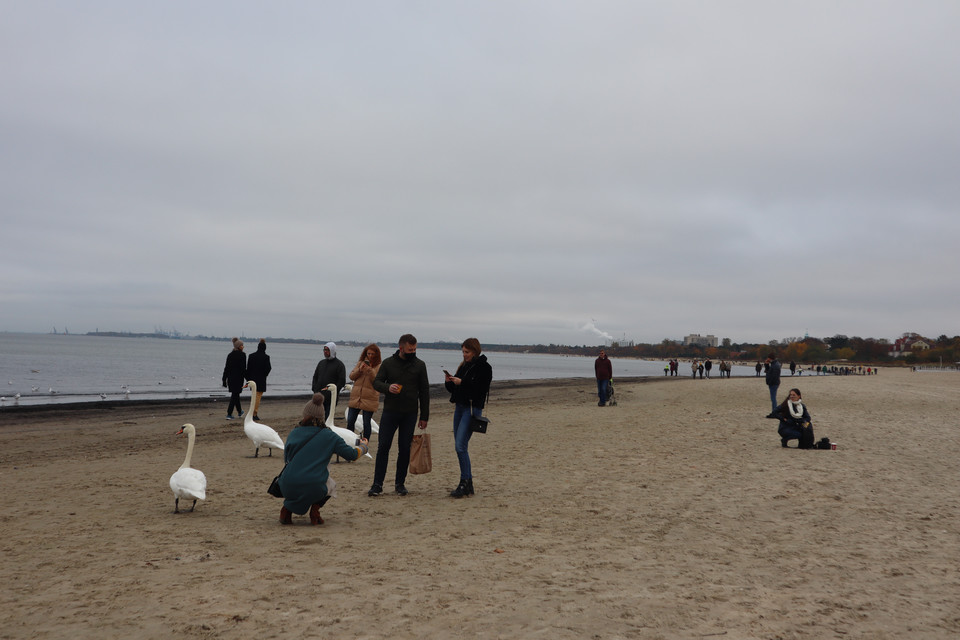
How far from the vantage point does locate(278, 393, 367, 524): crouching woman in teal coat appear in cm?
684

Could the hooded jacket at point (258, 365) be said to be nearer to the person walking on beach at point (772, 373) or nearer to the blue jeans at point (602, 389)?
the blue jeans at point (602, 389)

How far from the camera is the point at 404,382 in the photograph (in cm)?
847

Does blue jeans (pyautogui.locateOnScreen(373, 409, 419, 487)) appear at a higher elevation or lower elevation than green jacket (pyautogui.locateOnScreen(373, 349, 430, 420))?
lower

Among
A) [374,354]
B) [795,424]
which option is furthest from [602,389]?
[374,354]

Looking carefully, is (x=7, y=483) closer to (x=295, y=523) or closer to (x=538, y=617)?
(x=295, y=523)

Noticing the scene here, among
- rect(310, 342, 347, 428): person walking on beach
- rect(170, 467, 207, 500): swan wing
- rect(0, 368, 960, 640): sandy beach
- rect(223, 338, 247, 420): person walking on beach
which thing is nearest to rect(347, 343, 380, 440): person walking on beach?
rect(0, 368, 960, 640): sandy beach

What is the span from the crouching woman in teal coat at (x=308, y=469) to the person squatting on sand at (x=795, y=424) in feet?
32.0

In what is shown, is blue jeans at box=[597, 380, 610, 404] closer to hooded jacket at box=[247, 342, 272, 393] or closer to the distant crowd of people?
hooded jacket at box=[247, 342, 272, 393]

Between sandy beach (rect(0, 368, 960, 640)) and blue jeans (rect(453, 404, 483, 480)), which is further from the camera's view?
blue jeans (rect(453, 404, 483, 480))

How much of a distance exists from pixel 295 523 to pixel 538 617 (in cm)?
351

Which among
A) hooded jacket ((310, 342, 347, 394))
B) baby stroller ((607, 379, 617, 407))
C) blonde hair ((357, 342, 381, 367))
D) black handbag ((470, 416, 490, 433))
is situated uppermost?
blonde hair ((357, 342, 381, 367))

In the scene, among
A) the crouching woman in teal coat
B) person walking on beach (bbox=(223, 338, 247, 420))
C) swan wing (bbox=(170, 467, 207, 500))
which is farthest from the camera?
person walking on beach (bbox=(223, 338, 247, 420))

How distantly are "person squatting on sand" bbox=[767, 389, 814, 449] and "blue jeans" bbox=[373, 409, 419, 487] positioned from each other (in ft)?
26.9

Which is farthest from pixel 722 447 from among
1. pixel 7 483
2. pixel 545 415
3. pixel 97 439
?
pixel 97 439
